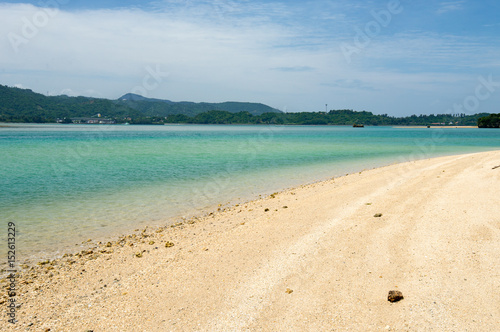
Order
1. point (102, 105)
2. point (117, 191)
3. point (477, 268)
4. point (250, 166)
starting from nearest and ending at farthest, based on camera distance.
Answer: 1. point (477, 268)
2. point (117, 191)
3. point (250, 166)
4. point (102, 105)

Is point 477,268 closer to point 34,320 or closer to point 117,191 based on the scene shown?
point 34,320

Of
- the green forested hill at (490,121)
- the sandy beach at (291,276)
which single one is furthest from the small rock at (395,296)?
the green forested hill at (490,121)

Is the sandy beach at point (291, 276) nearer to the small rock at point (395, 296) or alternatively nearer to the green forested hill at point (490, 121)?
the small rock at point (395, 296)

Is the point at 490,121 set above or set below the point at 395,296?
above

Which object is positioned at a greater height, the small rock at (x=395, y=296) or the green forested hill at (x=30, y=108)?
the green forested hill at (x=30, y=108)

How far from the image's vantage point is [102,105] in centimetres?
19862

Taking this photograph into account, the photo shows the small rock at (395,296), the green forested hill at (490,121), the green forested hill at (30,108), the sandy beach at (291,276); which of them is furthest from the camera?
the green forested hill at (30,108)

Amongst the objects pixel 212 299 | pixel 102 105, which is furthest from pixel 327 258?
pixel 102 105

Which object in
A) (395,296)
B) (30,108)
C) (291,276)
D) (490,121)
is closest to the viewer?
(395,296)

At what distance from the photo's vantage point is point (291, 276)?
5609 millimetres

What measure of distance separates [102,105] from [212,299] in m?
214

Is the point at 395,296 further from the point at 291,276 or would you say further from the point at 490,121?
the point at 490,121

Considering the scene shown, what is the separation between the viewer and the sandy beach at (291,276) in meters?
4.52

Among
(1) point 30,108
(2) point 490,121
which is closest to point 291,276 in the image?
(2) point 490,121
